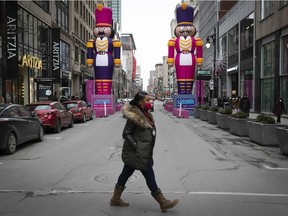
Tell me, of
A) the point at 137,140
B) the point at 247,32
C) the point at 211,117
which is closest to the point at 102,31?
the point at 211,117

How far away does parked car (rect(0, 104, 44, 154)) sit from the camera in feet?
34.7

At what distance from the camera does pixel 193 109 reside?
3019 centimetres

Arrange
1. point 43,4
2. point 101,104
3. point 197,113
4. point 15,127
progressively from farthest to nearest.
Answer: point 43,4, point 101,104, point 197,113, point 15,127

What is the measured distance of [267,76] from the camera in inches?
1182

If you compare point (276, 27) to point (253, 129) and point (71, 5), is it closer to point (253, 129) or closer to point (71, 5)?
point (253, 129)

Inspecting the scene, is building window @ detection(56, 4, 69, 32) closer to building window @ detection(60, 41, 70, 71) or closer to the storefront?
building window @ detection(60, 41, 70, 71)

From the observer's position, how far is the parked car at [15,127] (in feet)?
34.7

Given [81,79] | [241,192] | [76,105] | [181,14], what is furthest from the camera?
[81,79]

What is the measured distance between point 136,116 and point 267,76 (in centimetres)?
2672

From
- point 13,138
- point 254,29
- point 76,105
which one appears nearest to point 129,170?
point 13,138

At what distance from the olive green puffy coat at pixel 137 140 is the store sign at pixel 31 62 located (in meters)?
24.7

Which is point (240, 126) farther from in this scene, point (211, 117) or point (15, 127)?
point (15, 127)

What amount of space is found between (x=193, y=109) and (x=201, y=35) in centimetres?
4551

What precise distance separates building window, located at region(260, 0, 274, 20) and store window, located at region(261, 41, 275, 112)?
241 cm
